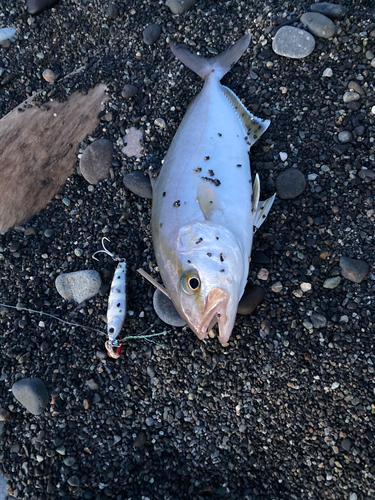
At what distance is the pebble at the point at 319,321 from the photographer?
288cm

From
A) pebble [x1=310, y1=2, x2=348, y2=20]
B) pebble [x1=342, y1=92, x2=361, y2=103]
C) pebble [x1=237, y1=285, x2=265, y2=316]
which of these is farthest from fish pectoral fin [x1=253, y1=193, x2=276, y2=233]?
pebble [x1=310, y1=2, x2=348, y2=20]

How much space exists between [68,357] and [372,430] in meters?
2.63

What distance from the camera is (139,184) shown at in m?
3.45

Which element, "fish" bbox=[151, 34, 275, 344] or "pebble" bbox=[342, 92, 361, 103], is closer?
"fish" bbox=[151, 34, 275, 344]

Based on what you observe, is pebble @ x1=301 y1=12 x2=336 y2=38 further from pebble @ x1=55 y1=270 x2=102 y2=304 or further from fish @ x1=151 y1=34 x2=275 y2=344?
pebble @ x1=55 y1=270 x2=102 y2=304

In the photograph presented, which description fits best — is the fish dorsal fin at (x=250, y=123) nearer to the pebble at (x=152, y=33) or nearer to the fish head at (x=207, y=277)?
the fish head at (x=207, y=277)

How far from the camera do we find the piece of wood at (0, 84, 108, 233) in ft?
12.2

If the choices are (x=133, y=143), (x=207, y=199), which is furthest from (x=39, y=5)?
(x=207, y=199)

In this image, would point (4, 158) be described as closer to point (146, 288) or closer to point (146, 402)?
point (146, 288)

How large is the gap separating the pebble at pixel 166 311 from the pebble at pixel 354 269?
1.48 m

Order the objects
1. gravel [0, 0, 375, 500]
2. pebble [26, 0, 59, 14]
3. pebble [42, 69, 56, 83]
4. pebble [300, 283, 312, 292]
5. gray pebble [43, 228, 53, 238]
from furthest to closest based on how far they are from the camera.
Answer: pebble [26, 0, 59, 14] → pebble [42, 69, 56, 83] → gray pebble [43, 228, 53, 238] → pebble [300, 283, 312, 292] → gravel [0, 0, 375, 500]

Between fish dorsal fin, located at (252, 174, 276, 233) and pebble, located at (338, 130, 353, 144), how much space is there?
0.91m

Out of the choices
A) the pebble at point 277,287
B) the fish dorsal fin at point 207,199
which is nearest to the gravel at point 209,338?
the pebble at point 277,287

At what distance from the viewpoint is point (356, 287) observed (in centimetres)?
293
